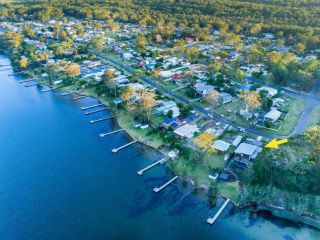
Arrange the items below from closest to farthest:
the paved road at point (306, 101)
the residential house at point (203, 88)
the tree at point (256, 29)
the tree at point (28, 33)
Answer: the paved road at point (306, 101) < the residential house at point (203, 88) < the tree at point (256, 29) < the tree at point (28, 33)

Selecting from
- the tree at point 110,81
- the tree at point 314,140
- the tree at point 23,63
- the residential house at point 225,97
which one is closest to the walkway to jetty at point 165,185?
the tree at point 314,140

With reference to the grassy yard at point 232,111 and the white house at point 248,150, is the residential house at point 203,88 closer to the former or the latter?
the grassy yard at point 232,111

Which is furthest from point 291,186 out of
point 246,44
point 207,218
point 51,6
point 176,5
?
point 51,6

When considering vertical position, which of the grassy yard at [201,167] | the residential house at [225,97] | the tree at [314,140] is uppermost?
the tree at [314,140]

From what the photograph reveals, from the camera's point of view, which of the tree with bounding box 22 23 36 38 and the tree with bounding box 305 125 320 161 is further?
the tree with bounding box 22 23 36 38

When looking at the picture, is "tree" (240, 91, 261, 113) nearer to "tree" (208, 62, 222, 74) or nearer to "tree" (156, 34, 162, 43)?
"tree" (208, 62, 222, 74)

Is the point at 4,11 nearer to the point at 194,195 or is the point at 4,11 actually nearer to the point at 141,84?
the point at 141,84

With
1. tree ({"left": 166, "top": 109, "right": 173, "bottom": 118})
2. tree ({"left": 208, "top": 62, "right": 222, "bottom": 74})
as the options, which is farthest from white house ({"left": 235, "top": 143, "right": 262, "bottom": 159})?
tree ({"left": 208, "top": 62, "right": 222, "bottom": 74})

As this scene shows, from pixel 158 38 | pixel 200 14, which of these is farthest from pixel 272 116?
pixel 200 14
